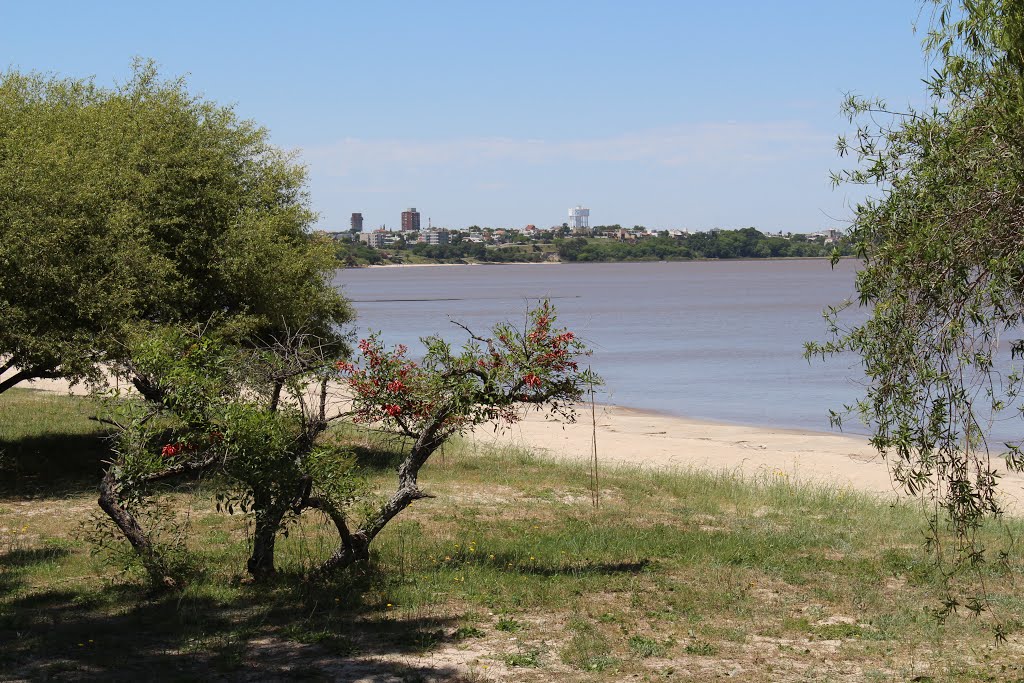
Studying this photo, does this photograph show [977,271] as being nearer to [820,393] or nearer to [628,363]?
[820,393]

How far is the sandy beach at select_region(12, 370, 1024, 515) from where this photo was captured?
2711 centimetres

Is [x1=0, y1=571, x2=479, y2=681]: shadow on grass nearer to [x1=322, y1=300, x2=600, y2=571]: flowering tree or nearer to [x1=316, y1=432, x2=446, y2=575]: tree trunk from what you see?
[x1=316, y1=432, x2=446, y2=575]: tree trunk

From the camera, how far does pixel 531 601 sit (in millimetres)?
13359

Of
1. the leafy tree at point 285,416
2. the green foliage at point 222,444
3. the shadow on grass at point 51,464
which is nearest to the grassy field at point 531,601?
the shadow on grass at point 51,464

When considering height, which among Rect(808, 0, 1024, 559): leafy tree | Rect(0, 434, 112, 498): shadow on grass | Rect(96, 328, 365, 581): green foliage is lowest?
Rect(0, 434, 112, 498): shadow on grass

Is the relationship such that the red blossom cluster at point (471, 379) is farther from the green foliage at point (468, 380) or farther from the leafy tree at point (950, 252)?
the leafy tree at point (950, 252)

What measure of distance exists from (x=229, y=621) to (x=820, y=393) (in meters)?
41.5

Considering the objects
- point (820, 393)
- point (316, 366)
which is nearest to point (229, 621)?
point (316, 366)

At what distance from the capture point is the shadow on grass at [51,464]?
2157 centimetres

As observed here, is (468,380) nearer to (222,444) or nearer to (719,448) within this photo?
(222,444)

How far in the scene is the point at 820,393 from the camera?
163ft

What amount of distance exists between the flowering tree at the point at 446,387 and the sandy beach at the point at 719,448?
11.9 m

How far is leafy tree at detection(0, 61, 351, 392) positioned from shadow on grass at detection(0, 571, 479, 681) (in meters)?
5.35

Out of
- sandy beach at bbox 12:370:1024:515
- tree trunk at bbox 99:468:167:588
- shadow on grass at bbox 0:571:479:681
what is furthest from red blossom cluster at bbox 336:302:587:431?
sandy beach at bbox 12:370:1024:515
